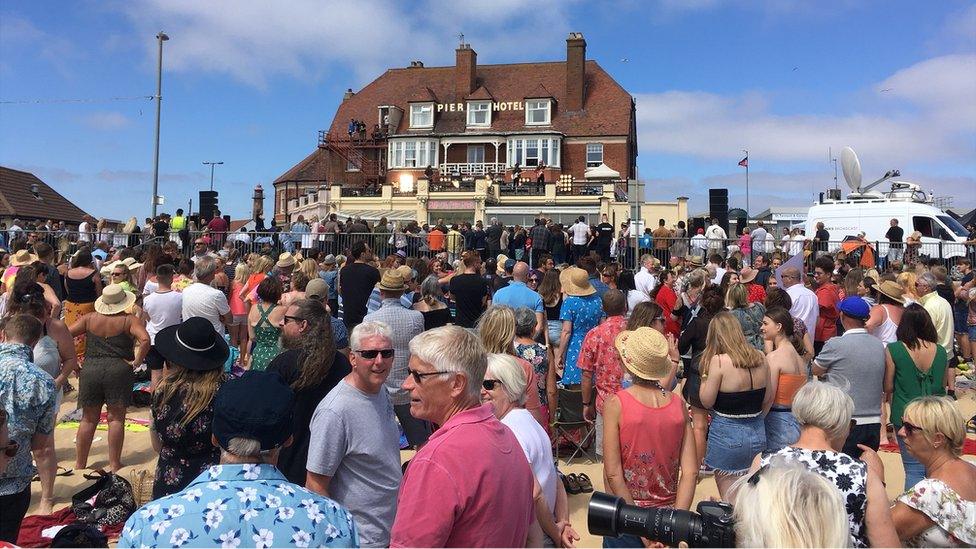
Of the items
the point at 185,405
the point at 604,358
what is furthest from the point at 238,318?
the point at 185,405

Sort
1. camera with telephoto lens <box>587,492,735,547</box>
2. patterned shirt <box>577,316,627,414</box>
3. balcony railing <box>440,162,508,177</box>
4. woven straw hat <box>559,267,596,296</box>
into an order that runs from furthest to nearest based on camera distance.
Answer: balcony railing <box>440,162,508,177</box> → woven straw hat <box>559,267,596,296</box> → patterned shirt <box>577,316,627,414</box> → camera with telephoto lens <box>587,492,735,547</box>

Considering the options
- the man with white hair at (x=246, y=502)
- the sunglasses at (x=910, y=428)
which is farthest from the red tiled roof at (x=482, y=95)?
the man with white hair at (x=246, y=502)

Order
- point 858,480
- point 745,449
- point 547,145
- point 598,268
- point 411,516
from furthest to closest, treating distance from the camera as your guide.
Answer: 1. point 547,145
2. point 598,268
3. point 745,449
4. point 858,480
5. point 411,516

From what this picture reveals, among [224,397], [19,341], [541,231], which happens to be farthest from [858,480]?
[541,231]

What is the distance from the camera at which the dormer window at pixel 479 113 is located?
41062 mm

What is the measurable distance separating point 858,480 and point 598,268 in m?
7.48

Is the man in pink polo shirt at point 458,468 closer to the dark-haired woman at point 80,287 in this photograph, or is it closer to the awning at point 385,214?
the dark-haired woman at point 80,287

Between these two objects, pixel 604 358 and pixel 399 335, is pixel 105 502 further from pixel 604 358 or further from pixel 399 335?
pixel 604 358

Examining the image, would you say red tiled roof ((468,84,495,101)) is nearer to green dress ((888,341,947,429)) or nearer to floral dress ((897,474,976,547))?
green dress ((888,341,947,429))

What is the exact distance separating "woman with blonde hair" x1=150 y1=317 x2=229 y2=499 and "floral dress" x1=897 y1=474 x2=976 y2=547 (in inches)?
132

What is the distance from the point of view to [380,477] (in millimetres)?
3254

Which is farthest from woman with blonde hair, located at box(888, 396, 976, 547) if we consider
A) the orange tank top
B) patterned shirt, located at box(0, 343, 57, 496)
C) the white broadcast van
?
the white broadcast van

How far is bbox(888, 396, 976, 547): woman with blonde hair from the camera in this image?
291cm

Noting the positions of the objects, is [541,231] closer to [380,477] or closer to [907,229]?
[907,229]
